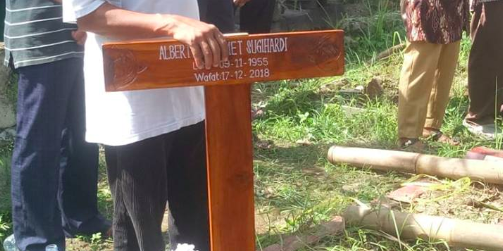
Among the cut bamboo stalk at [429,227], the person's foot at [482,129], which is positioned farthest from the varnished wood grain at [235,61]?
the person's foot at [482,129]

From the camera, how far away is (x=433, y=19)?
443 cm

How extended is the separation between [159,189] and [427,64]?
8.37 feet

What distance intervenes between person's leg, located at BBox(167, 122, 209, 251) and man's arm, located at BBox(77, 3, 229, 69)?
42cm

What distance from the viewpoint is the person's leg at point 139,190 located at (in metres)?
2.32

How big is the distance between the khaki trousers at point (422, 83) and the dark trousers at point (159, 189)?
7.60 feet

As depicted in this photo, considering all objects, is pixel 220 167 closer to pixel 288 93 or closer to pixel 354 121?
pixel 354 121

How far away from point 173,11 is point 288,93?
3.47 metres

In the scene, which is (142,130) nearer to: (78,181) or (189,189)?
(189,189)

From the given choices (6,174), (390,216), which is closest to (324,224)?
(390,216)

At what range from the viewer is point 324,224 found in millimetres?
3379

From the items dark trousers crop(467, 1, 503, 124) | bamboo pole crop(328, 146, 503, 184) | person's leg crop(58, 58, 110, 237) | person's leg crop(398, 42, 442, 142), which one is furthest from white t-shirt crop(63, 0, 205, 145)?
dark trousers crop(467, 1, 503, 124)

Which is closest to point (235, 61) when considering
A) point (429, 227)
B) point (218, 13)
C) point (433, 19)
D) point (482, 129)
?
point (429, 227)

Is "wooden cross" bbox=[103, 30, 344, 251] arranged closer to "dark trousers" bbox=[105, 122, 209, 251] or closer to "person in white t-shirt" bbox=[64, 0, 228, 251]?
"person in white t-shirt" bbox=[64, 0, 228, 251]

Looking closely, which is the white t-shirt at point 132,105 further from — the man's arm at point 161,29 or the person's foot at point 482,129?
the person's foot at point 482,129
